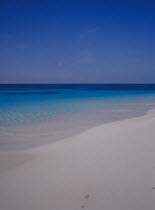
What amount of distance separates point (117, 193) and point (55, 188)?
99 centimetres

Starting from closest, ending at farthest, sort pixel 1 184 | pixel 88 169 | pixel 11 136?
pixel 1 184 → pixel 88 169 → pixel 11 136

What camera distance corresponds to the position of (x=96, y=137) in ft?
21.4

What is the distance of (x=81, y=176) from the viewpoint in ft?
12.7

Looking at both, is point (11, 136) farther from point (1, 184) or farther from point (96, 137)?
point (1, 184)

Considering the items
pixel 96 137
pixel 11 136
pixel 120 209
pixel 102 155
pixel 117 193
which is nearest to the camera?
pixel 120 209

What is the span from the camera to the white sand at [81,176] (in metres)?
3.09

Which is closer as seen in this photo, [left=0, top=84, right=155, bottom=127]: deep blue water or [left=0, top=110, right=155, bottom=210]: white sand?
[left=0, top=110, right=155, bottom=210]: white sand

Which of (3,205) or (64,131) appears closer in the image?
(3,205)

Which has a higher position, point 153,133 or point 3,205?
point 153,133

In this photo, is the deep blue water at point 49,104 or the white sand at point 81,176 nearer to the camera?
the white sand at point 81,176

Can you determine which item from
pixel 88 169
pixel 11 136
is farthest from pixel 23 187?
pixel 11 136

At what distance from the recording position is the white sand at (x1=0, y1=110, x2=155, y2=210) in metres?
3.09

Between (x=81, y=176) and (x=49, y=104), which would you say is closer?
(x=81, y=176)

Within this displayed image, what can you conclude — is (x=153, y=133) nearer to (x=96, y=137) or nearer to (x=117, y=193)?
(x=96, y=137)
